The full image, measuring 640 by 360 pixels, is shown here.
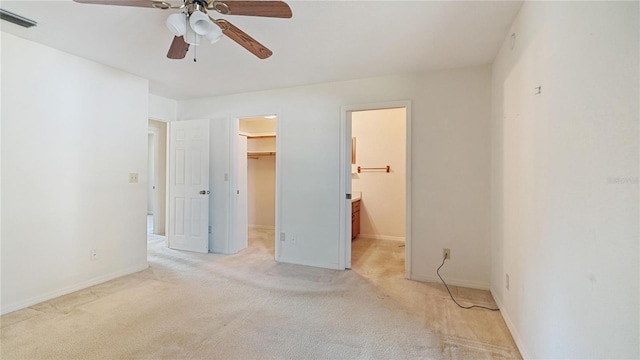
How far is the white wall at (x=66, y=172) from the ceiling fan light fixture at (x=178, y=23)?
1835 mm

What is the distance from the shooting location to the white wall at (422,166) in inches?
115

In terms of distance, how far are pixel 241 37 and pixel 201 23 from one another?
31 centimetres

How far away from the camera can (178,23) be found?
1.63 meters

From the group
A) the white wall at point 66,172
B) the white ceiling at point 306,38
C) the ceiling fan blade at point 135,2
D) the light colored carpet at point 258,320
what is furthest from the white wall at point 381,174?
the ceiling fan blade at point 135,2

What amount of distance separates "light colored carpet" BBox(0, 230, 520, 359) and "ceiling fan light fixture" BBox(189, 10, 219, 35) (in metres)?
1.98

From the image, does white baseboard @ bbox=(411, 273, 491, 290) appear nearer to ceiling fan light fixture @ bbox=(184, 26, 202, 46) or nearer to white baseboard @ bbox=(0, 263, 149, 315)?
ceiling fan light fixture @ bbox=(184, 26, 202, 46)

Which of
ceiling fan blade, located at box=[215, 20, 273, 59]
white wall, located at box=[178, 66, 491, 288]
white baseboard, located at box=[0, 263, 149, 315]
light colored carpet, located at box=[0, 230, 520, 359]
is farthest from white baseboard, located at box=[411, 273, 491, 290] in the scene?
white baseboard, located at box=[0, 263, 149, 315]

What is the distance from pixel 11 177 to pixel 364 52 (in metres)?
3.21

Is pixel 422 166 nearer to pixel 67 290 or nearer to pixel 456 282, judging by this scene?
pixel 456 282

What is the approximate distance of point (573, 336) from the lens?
1254mm

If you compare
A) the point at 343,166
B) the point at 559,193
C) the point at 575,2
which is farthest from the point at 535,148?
the point at 343,166

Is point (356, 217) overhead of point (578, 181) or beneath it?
beneath

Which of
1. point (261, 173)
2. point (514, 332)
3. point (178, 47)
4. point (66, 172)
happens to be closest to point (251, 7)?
point (178, 47)

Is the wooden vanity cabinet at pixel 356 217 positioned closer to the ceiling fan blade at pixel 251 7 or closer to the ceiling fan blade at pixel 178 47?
the ceiling fan blade at pixel 178 47
